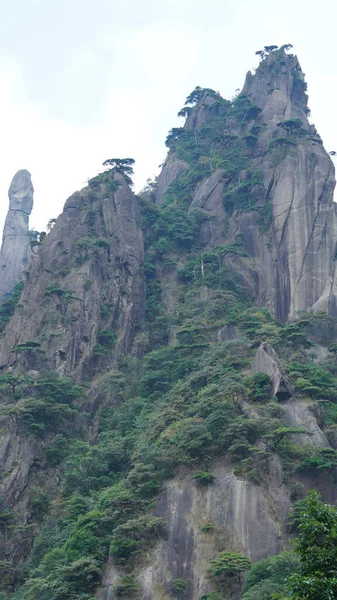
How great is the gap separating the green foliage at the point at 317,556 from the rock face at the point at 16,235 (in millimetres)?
64969

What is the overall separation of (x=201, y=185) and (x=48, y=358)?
25.9 m

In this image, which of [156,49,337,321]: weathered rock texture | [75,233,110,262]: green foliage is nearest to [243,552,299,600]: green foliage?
[156,49,337,321]: weathered rock texture

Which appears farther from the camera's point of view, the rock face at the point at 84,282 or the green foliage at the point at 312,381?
the rock face at the point at 84,282

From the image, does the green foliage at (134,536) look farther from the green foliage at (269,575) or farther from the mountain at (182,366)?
the green foliage at (269,575)

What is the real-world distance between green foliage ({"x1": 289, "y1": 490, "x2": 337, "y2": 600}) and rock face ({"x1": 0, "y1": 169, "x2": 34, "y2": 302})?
6497 centimetres

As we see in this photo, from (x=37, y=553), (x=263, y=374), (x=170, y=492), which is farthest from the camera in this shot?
(x=263, y=374)

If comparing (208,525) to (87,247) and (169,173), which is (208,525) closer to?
(87,247)

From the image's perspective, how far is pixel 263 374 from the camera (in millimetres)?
42375

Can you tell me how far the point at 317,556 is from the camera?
14.5m

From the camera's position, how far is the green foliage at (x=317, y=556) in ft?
46.0

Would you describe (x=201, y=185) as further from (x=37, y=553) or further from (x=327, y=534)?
(x=327, y=534)

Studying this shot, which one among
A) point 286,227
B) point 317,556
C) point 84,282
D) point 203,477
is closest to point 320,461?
point 203,477

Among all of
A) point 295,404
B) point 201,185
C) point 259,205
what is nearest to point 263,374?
point 295,404

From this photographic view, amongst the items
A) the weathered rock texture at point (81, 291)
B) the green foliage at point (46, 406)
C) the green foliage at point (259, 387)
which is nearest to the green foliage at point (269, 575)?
the green foliage at point (259, 387)
